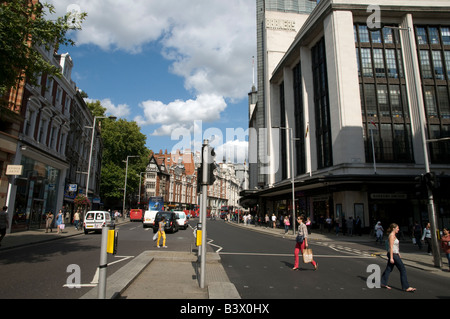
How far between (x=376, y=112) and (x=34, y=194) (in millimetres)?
33791

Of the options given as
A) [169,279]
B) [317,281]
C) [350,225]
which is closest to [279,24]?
[350,225]

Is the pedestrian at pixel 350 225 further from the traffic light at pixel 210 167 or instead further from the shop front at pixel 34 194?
the shop front at pixel 34 194

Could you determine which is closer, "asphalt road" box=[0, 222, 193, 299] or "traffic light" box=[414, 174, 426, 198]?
"asphalt road" box=[0, 222, 193, 299]

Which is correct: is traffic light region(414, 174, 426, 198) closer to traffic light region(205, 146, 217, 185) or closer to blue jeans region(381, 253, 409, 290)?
blue jeans region(381, 253, 409, 290)

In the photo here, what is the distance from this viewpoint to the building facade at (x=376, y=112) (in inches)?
1112

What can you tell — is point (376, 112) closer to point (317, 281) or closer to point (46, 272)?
point (317, 281)

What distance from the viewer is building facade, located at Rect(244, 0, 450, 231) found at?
28.2 m

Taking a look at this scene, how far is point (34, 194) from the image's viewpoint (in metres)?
23.7

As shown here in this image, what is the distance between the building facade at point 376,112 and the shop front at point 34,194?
23.1 metres

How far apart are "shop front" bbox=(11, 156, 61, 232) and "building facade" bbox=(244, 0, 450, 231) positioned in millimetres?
23095

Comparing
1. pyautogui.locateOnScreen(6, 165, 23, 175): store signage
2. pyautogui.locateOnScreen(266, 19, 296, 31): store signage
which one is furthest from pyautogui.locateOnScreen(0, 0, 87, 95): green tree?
pyautogui.locateOnScreen(266, 19, 296, 31): store signage

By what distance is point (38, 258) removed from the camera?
35.0 ft

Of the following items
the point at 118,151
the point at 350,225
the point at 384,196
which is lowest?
the point at 350,225
